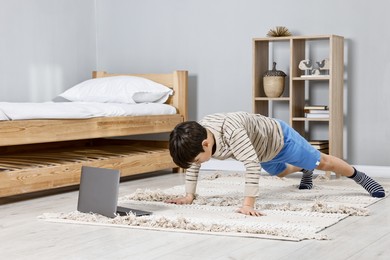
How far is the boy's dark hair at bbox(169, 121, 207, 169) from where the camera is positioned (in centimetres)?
267

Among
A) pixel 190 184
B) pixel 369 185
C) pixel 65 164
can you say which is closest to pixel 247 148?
pixel 190 184

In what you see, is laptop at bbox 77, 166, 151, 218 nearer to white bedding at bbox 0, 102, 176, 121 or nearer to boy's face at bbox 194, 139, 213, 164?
boy's face at bbox 194, 139, 213, 164

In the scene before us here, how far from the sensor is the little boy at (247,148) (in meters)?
2.70

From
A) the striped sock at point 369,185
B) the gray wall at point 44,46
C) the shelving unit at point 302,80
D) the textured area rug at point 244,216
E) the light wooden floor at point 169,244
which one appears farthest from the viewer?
the gray wall at point 44,46

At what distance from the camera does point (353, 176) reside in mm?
3340

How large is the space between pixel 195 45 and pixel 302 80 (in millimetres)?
845

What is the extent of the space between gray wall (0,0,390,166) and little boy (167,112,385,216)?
125cm

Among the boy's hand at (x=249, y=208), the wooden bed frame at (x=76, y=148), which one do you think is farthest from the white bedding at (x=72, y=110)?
the boy's hand at (x=249, y=208)

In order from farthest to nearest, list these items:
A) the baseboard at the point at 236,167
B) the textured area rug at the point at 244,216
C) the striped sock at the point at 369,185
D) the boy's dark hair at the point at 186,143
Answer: the baseboard at the point at 236,167 → the striped sock at the point at 369,185 → the boy's dark hair at the point at 186,143 → the textured area rug at the point at 244,216

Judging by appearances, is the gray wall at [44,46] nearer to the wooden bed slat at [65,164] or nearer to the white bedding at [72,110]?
the wooden bed slat at [65,164]

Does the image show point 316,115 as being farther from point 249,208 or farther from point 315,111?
point 249,208

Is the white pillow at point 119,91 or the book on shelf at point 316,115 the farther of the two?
the white pillow at point 119,91

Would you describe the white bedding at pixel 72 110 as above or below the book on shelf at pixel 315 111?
above

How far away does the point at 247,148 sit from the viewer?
2.83 m
